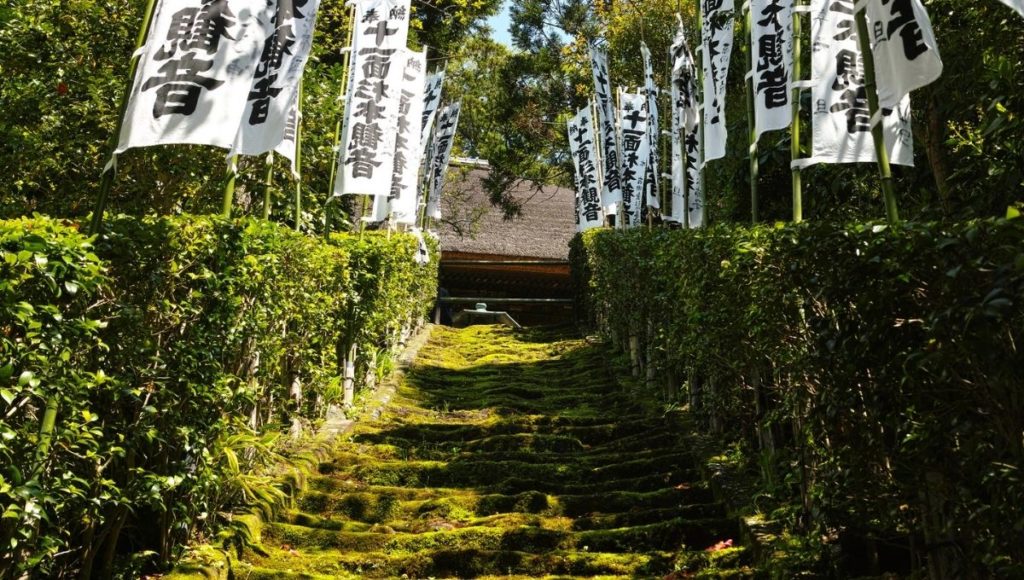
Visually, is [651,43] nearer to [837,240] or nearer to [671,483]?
[671,483]

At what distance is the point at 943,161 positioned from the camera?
704cm

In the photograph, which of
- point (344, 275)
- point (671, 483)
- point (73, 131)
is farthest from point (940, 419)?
point (73, 131)

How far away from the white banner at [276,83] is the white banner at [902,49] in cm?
345

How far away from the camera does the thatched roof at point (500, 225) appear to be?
974 inches

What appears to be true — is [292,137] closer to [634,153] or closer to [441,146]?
[634,153]

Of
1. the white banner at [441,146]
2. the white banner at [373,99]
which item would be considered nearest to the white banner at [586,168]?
the white banner at [441,146]

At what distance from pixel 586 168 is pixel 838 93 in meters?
11.5

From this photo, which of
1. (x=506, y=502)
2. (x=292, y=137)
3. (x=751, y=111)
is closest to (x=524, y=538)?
(x=506, y=502)

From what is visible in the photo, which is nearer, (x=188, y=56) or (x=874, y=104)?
(x=874, y=104)

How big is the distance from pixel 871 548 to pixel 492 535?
2.34 m

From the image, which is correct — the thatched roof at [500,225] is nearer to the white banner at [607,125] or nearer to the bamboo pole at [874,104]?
the white banner at [607,125]

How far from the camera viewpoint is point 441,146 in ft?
57.0

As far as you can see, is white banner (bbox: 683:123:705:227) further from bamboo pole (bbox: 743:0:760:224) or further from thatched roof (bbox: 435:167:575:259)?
thatched roof (bbox: 435:167:575:259)

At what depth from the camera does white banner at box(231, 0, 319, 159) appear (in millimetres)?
6027
